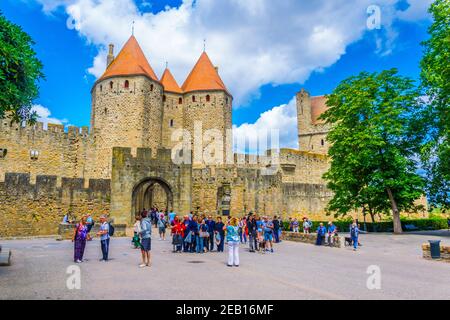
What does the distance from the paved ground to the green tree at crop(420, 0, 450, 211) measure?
443 inches

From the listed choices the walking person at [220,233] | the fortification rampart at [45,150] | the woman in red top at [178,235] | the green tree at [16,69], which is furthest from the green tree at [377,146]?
the fortification rampart at [45,150]

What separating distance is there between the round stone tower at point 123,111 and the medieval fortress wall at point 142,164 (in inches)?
4.4

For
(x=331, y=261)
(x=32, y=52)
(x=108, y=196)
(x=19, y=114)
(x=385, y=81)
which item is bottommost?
(x=331, y=261)

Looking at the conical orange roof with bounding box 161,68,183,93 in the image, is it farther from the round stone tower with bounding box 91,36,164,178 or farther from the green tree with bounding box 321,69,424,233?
the green tree with bounding box 321,69,424,233

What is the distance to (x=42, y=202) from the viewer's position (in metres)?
22.3

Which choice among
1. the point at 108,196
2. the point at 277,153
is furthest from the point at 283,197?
the point at 108,196

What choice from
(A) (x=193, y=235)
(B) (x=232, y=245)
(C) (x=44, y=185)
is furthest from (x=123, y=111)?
(B) (x=232, y=245)

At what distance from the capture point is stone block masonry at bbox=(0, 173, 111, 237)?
21594 millimetres

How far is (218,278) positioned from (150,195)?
25.2m

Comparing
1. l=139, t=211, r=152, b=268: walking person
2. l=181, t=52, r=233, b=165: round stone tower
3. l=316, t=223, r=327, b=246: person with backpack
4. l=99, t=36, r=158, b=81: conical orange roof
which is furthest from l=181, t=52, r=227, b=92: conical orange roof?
l=139, t=211, r=152, b=268: walking person

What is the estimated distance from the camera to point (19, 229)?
70.9ft

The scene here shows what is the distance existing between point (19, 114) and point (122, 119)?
100ft
